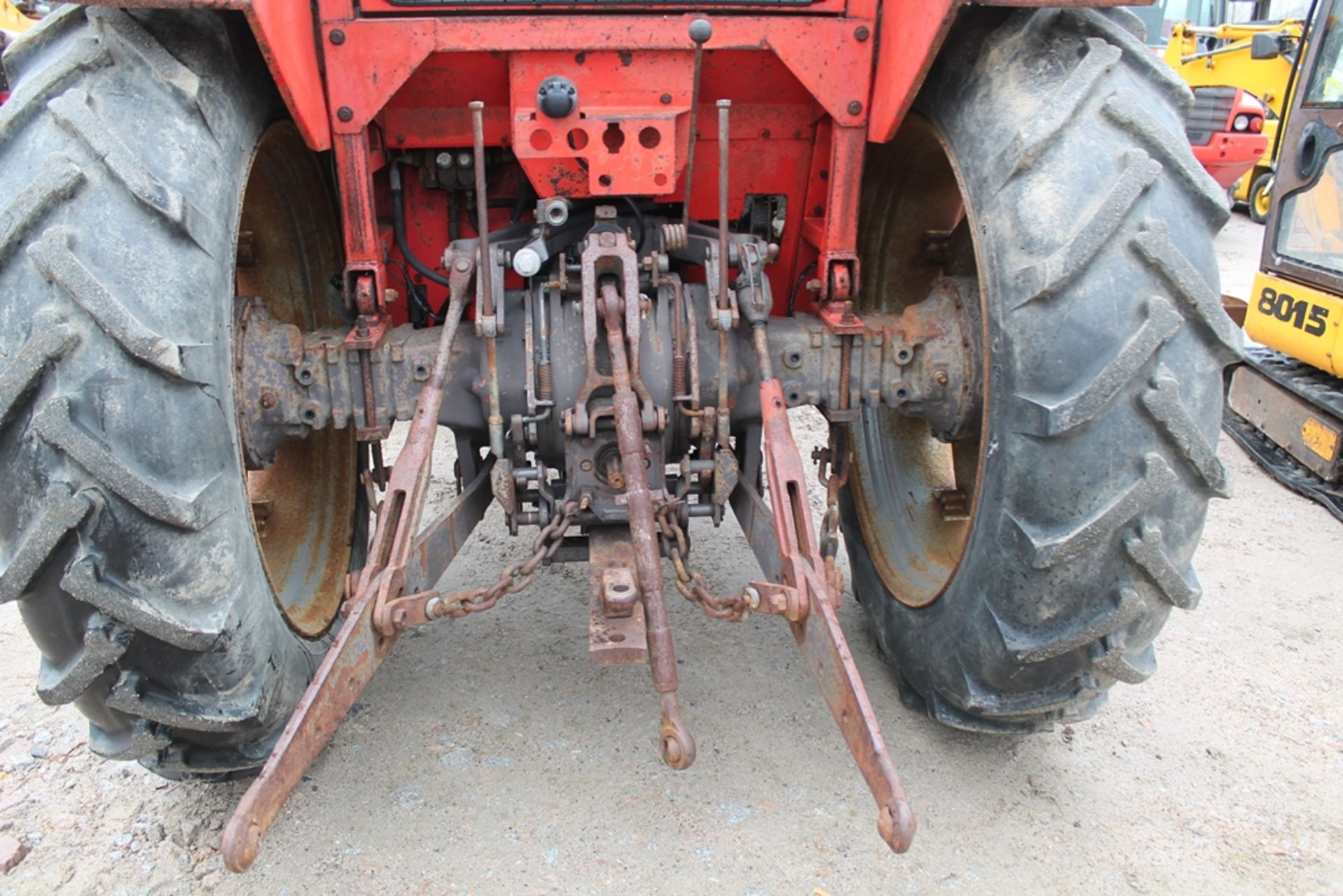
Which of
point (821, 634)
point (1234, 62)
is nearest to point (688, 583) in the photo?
point (821, 634)

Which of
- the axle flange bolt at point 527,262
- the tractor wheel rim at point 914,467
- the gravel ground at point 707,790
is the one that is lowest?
the gravel ground at point 707,790

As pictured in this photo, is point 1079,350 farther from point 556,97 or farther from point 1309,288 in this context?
point 1309,288

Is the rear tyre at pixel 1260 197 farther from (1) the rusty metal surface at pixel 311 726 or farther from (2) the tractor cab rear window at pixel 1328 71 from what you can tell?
(1) the rusty metal surface at pixel 311 726

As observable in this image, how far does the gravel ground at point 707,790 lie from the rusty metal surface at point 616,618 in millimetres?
568

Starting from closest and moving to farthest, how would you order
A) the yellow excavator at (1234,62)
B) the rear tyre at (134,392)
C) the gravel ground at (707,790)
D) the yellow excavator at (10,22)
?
the rear tyre at (134,392) < the gravel ground at (707,790) < the yellow excavator at (10,22) < the yellow excavator at (1234,62)

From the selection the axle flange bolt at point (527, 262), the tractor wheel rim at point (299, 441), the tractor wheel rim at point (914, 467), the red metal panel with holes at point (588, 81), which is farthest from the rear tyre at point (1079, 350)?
the tractor wheel rim at point (299, 441)

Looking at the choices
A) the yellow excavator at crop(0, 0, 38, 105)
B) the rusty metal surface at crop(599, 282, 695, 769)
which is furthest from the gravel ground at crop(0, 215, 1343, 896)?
the yellow excavator at crop(0, 0, 38, 105)

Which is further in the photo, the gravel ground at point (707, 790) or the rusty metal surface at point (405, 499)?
the gravel ground at point (707, 790)

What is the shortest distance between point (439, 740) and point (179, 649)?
3.26 feet

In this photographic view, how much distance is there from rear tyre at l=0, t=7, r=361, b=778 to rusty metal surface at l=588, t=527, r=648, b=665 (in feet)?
2.13

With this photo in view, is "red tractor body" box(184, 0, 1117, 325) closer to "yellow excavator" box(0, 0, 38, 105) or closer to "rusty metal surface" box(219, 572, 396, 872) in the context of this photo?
"rusty metal surface" box(219, 572, 396, 872)

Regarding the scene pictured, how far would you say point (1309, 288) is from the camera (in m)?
4.69

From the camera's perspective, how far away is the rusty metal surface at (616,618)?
198 centimetres

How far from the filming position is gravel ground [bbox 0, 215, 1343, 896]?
7.54 ft
